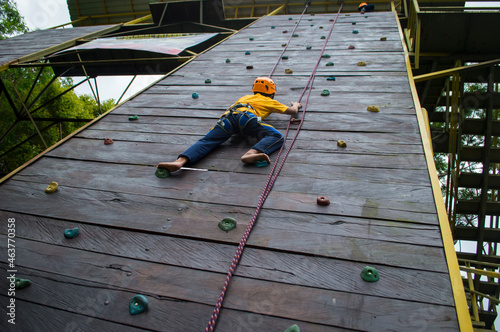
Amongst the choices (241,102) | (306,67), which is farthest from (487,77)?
(241,102)

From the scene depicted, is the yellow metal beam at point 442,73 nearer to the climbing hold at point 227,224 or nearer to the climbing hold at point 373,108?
the climbing hold at point 373,108

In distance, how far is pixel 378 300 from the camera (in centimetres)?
155

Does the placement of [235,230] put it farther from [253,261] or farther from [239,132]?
[239,132]

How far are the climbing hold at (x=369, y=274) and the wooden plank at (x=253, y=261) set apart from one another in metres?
0.03

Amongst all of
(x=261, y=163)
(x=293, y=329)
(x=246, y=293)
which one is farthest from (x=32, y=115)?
(x=293, y=329)

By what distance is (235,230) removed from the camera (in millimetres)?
2023

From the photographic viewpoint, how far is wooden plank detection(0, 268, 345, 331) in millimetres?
1498

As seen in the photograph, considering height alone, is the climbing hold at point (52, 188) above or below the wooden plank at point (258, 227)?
above

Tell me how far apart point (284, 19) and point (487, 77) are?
443 centimetres

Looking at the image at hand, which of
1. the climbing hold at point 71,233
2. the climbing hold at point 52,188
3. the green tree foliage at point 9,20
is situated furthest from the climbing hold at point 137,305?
the green tree foliage at point 9,20

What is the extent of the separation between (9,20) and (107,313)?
1857 centimetres

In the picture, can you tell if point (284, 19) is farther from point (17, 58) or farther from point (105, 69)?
point (17, 58)

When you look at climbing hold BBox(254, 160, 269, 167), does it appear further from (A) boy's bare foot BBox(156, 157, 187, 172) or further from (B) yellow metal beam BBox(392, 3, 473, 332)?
(B) yellow metal beam BBox(392, 3, 473, 332)

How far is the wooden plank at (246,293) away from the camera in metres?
1.46
